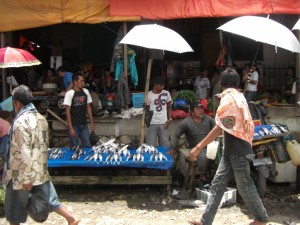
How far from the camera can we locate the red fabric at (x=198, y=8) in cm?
984

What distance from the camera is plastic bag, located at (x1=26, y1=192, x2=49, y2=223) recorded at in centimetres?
481

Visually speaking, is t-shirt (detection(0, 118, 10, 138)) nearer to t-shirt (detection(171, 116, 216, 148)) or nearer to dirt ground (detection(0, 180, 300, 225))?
dirt ground (detection(0, 180, 300, 225))

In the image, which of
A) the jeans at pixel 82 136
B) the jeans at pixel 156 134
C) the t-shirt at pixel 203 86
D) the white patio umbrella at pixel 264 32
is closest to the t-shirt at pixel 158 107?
the jeans at pixel 156 134

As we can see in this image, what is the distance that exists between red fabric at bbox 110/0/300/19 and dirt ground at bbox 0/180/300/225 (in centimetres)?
416

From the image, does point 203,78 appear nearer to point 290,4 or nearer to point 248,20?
point 290,4

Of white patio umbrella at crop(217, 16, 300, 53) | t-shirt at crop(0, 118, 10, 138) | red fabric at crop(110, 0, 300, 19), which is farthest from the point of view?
red fabric at crop(110, 0, 300, 19)

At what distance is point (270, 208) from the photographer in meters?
6.63

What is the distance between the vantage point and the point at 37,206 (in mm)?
4809

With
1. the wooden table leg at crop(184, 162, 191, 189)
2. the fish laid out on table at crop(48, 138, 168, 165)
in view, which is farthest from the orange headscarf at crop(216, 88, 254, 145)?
the wooden table leg at crop(184, 162, 191, 189)

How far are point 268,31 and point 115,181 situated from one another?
346 centimetres

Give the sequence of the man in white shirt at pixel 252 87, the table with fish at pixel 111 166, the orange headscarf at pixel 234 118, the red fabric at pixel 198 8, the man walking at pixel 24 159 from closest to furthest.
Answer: the man walking at pixel 24 159 → the orange headscarf at pixel 234 118 → the table with fish at pixel 111 166 → the red fabric at pixel 198 8 → the man in white shirt at pixel 252 87

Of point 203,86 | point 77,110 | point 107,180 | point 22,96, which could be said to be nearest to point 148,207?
point 107,180

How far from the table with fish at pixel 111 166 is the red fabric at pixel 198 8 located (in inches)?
143

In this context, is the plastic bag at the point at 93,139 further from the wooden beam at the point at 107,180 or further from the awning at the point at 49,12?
the awning at the point at 49,12
